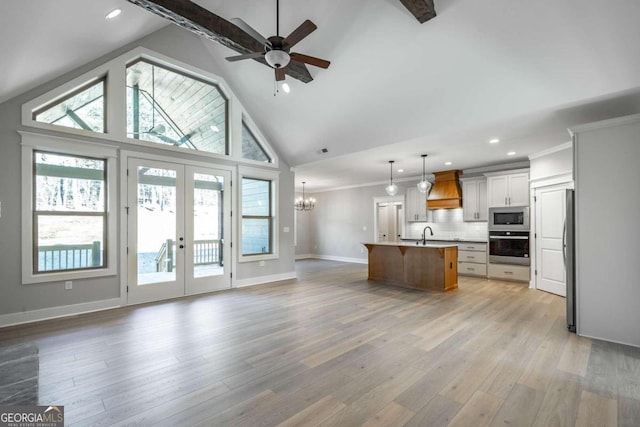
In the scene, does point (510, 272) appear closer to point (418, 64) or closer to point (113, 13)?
point (418, 64)

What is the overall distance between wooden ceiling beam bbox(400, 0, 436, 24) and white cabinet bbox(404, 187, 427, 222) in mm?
5480

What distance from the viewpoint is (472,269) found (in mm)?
6922

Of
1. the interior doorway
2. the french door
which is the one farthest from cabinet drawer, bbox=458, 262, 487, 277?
the french door

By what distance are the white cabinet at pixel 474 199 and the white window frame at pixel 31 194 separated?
7380mm

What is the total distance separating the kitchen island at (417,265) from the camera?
537 centimetres

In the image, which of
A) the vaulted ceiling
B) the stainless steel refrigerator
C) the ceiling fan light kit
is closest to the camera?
the vaulted ceiling

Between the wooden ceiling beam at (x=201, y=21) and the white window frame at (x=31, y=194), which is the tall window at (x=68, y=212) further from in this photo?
the wooden ceiling beam at (x=201, y=21)

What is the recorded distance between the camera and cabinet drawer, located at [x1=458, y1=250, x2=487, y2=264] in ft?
22.1

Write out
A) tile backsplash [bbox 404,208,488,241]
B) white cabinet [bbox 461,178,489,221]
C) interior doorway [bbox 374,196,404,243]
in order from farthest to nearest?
interior doorway [bbox 374,196,404,243] < tile backsplash [bbox 404,208,488,241] < white cabinet [bbox 461,178,489,221]

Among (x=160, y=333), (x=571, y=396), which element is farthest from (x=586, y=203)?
(x=160, y=333)

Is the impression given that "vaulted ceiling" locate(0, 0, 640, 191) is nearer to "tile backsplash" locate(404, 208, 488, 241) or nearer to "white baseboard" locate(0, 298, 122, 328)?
"tile backsplash" locate(404, 208, 488, 241)

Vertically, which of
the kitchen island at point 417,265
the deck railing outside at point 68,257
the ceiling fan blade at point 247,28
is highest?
the ceiling fan blade at point 247,28

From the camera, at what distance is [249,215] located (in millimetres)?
6188

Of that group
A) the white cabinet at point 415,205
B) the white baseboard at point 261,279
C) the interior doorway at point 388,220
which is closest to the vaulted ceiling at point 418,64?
the white cabinet at point 415,205
